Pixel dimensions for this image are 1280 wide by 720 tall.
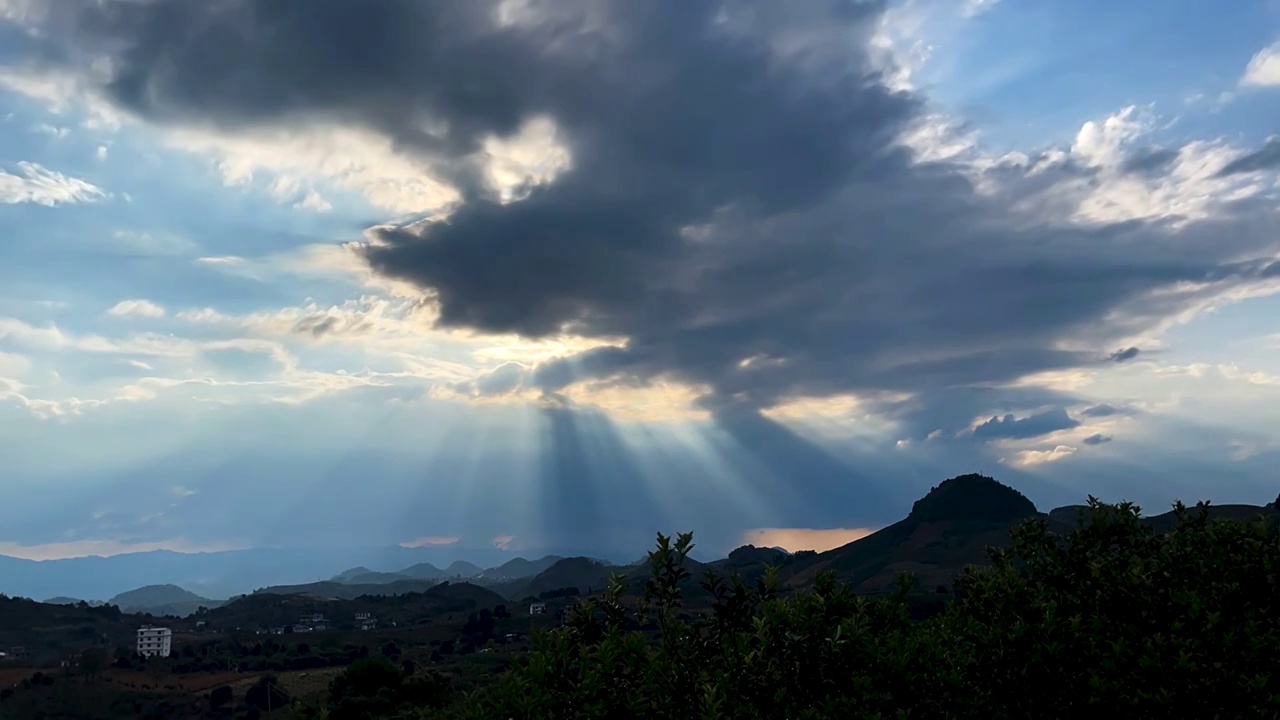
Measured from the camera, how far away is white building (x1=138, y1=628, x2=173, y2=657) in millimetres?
172250

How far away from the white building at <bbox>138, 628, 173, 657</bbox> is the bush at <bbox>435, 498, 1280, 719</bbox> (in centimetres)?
19391

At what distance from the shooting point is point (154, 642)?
17675 centimetres

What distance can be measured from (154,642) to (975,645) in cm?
20400

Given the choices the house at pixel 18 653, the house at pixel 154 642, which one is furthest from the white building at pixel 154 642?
the house at pixel 18 653

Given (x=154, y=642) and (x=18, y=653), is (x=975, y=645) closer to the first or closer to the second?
(x=154, y=642)

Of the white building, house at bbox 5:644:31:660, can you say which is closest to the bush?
the white building

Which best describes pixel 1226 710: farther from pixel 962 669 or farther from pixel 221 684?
pixel 221 684

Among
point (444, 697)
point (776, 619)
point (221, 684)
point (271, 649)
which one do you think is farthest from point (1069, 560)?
point (271, 649)

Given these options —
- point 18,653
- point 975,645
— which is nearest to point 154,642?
point 18,653

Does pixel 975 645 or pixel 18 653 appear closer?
pixel 975 645

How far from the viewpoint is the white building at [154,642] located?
565 feet

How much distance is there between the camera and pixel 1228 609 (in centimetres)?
1375

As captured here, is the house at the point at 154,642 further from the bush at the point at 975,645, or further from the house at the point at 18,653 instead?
the bush at the point at 975,645

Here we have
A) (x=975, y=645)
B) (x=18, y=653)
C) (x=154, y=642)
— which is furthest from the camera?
(x=154, y=642)
